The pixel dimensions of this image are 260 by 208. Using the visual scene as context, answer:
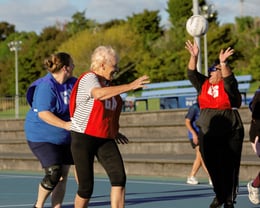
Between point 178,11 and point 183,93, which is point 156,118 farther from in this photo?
point 178,11

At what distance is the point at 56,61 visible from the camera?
27.4 feet

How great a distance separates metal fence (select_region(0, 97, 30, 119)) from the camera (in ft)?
86.3

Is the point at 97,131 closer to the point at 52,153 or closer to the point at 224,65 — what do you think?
the point at 52,153

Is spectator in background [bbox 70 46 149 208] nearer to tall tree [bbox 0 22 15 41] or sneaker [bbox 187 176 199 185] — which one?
sneaker [bbox 187 176 199 185]

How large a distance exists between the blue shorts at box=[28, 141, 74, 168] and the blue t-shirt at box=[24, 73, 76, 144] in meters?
0.05

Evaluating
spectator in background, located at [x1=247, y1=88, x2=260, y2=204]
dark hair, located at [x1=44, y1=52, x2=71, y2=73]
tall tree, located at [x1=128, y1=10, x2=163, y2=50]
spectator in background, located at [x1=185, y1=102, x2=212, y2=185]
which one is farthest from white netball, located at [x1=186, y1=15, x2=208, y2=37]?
tall tree, located at [x1=128, y1=10, x2=163, y2=50]

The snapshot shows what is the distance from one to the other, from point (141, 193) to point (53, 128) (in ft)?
14.0

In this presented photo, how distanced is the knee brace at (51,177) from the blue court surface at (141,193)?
7.69 ft

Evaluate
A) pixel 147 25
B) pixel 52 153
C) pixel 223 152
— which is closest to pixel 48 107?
pixel 52 153

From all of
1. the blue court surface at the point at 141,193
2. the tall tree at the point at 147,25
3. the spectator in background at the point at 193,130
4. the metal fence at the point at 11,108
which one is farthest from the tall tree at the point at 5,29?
the spectator in background at the point at 193,130

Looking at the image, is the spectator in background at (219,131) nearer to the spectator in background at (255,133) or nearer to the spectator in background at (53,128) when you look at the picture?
the spectator in background at (255,133)

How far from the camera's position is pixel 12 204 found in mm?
10930

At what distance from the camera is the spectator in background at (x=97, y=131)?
707 centimetres

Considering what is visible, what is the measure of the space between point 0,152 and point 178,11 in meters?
37.5
